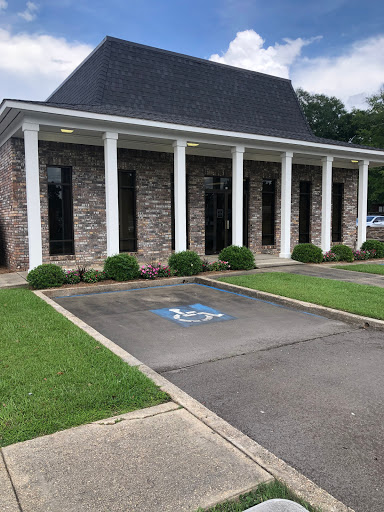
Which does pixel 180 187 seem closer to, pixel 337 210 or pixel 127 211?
pixel 127 211

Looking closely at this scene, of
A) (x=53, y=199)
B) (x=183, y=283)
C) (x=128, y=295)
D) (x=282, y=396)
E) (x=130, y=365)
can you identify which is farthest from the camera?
(x=53, y=199)

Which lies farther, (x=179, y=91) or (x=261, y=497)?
(x=179, y=91)

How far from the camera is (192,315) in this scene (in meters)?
7.61

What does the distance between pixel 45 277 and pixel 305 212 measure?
12.2m

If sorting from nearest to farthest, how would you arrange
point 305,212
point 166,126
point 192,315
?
point 192,315
point 166,126
point 305,212

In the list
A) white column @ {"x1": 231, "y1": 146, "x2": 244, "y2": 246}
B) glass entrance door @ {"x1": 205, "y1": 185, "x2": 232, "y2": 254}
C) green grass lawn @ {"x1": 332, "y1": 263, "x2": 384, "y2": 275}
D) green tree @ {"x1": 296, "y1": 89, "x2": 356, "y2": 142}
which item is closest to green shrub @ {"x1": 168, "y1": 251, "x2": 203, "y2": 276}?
white column @ {"x1": 231, "y1": 146, "x2": 244, "y2": 246}

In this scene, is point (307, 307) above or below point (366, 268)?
below

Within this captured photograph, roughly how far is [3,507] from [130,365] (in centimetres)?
236

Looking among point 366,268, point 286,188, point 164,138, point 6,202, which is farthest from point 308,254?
point 6,202

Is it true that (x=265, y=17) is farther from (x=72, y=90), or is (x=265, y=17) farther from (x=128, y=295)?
(x=128, y=295)

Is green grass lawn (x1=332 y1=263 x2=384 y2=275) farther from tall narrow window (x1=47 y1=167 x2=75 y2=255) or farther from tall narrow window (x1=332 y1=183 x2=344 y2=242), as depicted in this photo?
tall narrow window (x1=47 y1=167 x2=75 y2=255)

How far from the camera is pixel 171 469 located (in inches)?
109

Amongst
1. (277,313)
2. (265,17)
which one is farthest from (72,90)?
(277,313)

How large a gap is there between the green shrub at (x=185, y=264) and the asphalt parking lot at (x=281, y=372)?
305 cm
